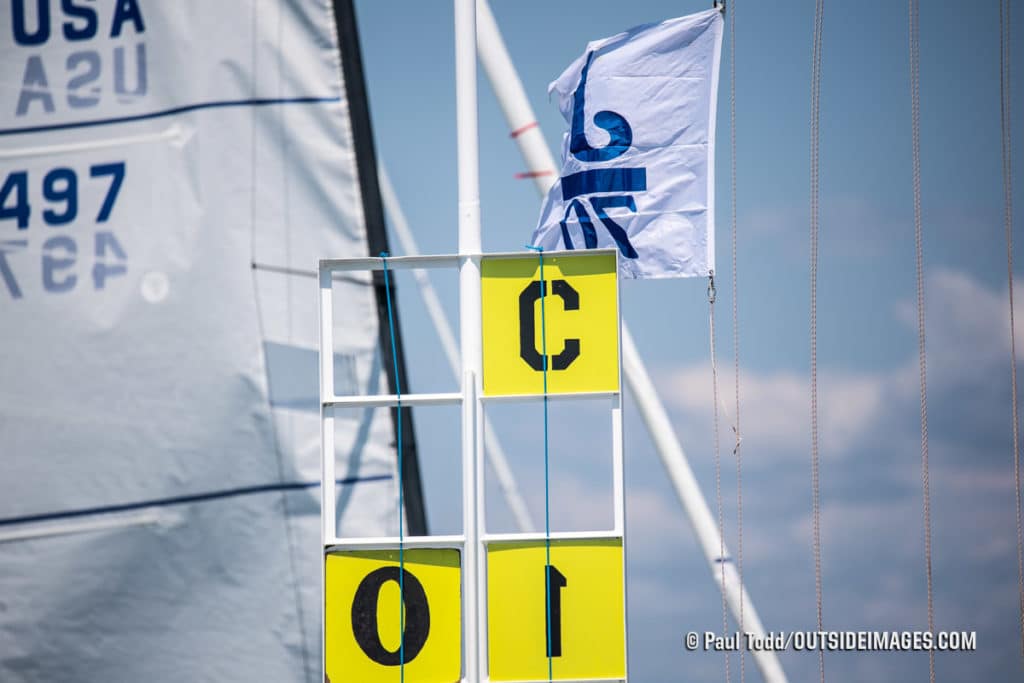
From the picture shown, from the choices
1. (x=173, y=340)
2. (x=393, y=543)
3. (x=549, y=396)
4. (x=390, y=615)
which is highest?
(x=173, y=340)

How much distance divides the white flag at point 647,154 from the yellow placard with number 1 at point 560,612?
2.46 metres

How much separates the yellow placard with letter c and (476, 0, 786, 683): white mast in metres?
3.00

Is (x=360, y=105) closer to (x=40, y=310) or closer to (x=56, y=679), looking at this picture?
(x=40, y=310)

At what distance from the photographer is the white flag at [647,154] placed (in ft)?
24.8

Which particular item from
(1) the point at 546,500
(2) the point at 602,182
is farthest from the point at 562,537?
(2) the point at 602,182

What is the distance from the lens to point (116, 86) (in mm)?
8125

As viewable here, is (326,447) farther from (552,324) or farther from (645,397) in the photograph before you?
(645,397)

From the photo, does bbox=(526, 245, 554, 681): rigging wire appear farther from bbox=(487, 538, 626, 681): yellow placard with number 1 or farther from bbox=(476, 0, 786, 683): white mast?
bbox=(476, 0, 786, 683): white mast

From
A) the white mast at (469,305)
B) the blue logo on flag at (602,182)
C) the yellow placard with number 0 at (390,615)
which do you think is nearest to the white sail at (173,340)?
the blue logo on flag at (602,182)

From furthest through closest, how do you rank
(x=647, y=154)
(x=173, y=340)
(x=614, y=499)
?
(x=173, y=340), (x=647, y=154), (x=614, y=499)

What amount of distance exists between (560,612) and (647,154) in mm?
3107

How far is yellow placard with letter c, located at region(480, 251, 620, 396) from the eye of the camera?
562 centimetres

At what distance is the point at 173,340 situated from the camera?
7.95 m

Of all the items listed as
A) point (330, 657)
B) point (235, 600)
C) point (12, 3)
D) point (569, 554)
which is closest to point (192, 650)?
point (235, 600)
